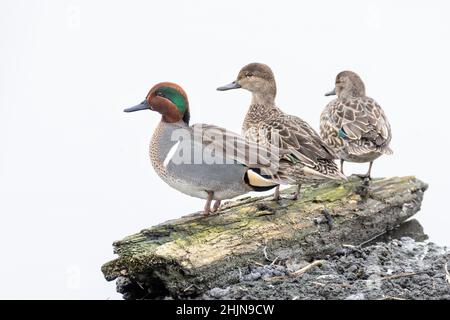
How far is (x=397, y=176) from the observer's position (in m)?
7.78

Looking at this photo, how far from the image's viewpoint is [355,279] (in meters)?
5.79

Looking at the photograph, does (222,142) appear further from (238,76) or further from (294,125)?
(238,76)

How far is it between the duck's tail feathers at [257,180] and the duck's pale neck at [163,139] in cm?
64

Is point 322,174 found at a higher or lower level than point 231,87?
lower

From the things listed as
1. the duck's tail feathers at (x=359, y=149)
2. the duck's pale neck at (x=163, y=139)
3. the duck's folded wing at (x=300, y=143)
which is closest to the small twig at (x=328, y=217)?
the duck's folded wing at (x=300, y=143)

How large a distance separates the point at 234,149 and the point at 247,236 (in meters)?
0.63

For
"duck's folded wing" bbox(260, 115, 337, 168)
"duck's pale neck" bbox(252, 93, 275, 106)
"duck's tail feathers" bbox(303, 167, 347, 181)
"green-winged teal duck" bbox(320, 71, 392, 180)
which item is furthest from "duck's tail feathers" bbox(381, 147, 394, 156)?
"duck's pale neck" bbox(252, 93, 275, 106)

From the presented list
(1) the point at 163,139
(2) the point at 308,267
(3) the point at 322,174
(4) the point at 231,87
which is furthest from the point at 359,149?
(1) the point at 163,139

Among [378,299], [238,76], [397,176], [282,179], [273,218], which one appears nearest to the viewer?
[378,299]

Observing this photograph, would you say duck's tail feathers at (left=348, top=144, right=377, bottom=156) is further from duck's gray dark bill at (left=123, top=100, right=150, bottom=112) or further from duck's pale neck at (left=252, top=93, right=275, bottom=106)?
duck's gray dark bill at (left=123, top=100, right=150, bottom=112)

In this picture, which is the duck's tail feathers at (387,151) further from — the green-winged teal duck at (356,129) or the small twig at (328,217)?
the small twig at (328,217)

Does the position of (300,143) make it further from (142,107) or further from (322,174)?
(142,107)
